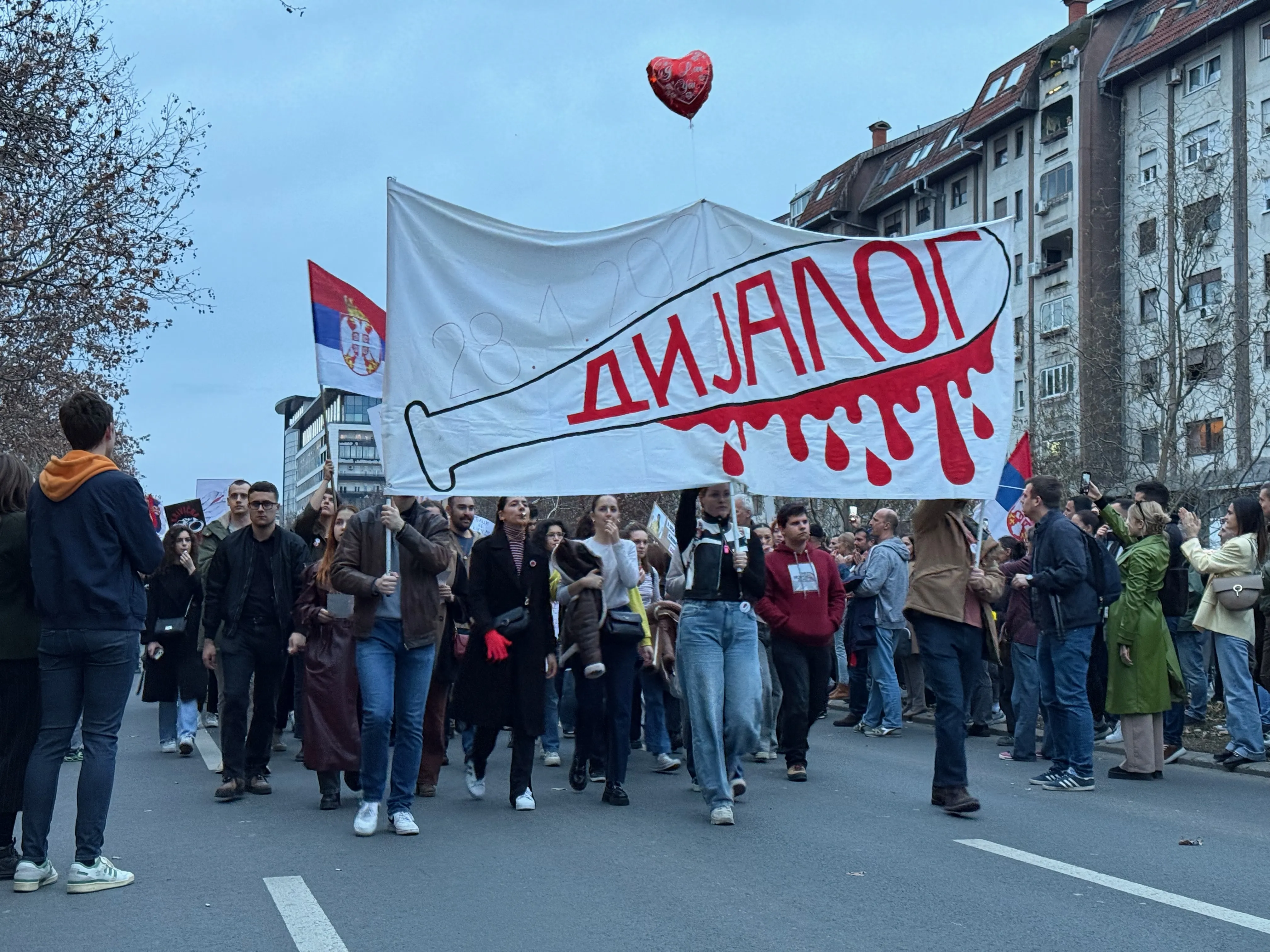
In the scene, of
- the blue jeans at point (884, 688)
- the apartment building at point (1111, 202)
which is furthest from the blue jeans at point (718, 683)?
the apartment building at point (1111, 202)

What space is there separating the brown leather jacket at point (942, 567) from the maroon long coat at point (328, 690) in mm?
3298

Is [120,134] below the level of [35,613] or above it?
above

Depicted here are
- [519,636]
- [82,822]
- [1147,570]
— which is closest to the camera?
[82,822]

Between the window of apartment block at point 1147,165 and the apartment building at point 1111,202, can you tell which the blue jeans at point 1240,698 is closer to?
the apartment building at point 1111,202

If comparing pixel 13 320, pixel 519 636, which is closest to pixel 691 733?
pixel 519 636

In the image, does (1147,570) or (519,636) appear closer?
(519,636)

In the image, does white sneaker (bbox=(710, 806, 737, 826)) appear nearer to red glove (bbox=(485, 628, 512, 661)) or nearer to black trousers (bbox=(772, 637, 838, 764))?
red glove (bbox=(485, 628, 512, 661))

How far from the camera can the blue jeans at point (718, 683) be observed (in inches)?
319

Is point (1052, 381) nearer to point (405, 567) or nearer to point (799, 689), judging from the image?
point (799, 689)

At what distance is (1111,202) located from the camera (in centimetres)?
5119

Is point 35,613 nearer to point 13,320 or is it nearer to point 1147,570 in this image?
point 1147,570

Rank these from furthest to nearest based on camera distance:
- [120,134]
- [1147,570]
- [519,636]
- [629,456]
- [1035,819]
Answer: [120,134]
[1147,570]
[519,636]
[1035,819]
[629,456]

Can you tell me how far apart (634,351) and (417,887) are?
9.60 feet

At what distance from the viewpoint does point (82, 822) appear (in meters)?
6.22
